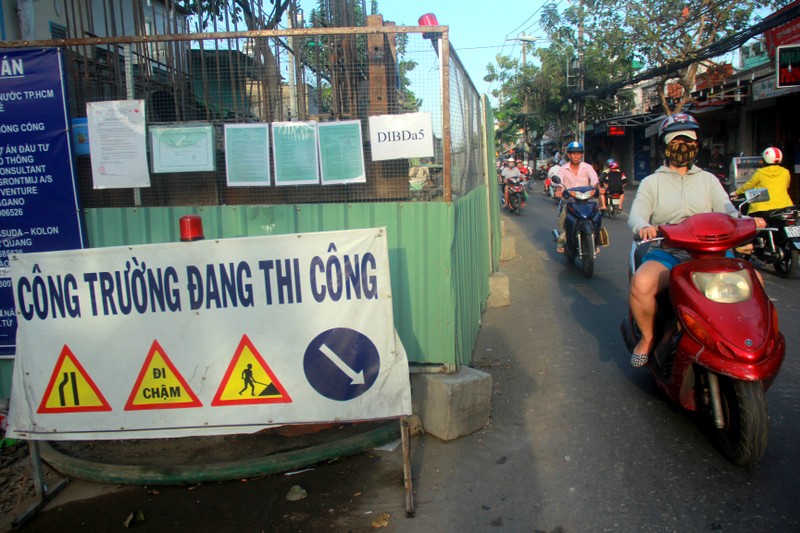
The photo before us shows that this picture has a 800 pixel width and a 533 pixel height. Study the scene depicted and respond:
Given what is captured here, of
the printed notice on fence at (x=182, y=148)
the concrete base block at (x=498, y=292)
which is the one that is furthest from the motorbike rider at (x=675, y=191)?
the concrete base block at (x=498, y=292)

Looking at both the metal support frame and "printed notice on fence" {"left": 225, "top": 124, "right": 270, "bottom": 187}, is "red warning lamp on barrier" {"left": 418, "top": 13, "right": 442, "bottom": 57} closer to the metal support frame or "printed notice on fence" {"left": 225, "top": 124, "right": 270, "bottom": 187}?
"printed notice on fence" {"left": 225, "top": 124, "right": 270, "bottom": 187}

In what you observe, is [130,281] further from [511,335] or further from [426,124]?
[511,335]

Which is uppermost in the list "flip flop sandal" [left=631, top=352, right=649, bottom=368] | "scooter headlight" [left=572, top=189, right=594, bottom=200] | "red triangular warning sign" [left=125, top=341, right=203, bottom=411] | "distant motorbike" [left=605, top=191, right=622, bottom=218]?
"scooter headlight" [left=572, top=189, right=594, bottom=200]

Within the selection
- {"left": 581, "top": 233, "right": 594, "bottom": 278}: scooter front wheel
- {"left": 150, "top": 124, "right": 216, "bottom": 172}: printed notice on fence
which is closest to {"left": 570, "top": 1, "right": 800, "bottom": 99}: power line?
{"left": 581, "top": 233, "right": 594, "bottom": 278}: scooter front wheel

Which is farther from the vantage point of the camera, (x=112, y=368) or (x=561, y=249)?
(x=561, y=249)

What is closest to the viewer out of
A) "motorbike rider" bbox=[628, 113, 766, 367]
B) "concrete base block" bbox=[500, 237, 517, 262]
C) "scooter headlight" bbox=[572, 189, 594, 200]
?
"motorbike rider" bbox=[628, 113, 766, 367]

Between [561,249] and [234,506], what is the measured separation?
749 cm

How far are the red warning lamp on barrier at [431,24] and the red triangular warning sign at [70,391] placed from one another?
277 cm

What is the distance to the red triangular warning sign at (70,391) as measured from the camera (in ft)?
11.8

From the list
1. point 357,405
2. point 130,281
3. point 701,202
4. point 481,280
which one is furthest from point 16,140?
point 701,202

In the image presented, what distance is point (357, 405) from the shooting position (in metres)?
3.48

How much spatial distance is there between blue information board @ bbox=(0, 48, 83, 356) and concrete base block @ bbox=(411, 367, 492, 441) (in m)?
2.64

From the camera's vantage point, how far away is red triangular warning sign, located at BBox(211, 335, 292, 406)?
3514mm

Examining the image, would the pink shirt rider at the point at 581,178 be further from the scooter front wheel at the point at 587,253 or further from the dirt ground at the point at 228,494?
the dirt ground at the point at 228,494
